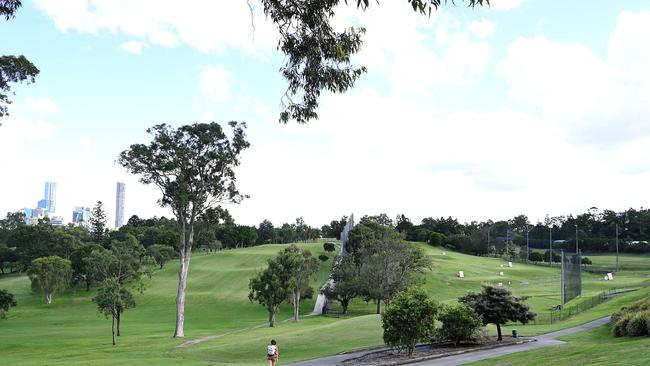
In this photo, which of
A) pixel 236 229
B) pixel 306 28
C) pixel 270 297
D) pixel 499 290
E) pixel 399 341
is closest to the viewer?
pixel 306 28

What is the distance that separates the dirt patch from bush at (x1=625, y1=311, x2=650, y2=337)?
5.50 metres

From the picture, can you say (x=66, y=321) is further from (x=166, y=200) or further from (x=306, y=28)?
(x=306, y=28)

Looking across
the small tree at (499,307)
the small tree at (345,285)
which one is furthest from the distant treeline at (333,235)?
the small tree at (499,307)

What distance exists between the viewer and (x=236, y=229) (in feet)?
505

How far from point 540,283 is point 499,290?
5861cm

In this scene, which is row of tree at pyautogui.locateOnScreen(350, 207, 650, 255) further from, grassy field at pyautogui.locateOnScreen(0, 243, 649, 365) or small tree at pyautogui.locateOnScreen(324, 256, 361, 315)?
small tree at pyautogui.locateOnScreen(324, 256, 361, 315)

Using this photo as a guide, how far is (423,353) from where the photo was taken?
28.4 metres

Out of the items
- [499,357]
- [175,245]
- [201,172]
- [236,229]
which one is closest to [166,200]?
[201,172]

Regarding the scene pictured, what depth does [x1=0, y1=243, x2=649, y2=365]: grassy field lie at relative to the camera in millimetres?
34281

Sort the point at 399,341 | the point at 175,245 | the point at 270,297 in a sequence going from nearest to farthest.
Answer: the point at 399,341 < the point at 270,297 < the point at 175,245

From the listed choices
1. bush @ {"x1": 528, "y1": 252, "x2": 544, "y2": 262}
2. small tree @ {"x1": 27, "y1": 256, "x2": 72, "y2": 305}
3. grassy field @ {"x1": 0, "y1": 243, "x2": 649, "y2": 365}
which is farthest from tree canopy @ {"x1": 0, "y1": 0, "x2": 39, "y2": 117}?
bush @ {"x1": 528, "y1": 252, "x2": 544, "y2": 262}

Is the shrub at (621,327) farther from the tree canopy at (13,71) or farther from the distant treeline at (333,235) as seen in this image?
the distant treeline at (333,235)

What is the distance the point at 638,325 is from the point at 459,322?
8.59 metres

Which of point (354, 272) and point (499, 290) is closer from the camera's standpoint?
point (499, 290)
